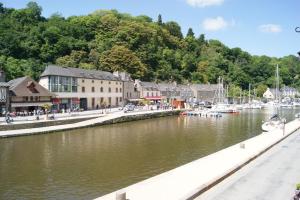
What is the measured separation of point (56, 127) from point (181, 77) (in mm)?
92510

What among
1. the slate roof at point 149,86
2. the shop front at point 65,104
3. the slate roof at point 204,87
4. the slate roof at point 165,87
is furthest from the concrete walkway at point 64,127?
the slate roof at point 204,87

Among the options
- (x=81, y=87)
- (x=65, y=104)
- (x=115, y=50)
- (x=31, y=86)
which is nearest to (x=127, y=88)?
(x=115, y=50)

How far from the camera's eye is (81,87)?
242 ft

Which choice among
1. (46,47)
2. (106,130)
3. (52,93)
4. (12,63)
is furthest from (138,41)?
(106,130)

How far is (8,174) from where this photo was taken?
26391 millimetres

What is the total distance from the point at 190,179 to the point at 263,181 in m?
4.02

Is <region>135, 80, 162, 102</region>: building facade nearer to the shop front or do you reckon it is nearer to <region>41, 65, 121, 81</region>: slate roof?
<region>41, 65, 121, 81</region>: slate roof

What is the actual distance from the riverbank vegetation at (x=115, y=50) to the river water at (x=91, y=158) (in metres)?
40.9

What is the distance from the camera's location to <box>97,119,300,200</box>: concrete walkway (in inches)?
715

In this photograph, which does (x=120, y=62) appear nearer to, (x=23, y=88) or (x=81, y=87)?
(x=81, y=87)

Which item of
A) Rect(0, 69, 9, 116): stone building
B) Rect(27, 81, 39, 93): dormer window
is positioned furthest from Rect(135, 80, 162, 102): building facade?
Rect(0, 69, 9, 116): stone building

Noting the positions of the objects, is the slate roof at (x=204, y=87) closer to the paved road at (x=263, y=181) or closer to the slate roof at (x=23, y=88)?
the slate roof at (x=23, y=88)

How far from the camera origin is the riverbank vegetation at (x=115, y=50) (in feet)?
310

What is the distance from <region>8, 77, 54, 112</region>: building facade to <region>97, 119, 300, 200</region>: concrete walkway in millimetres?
37097
